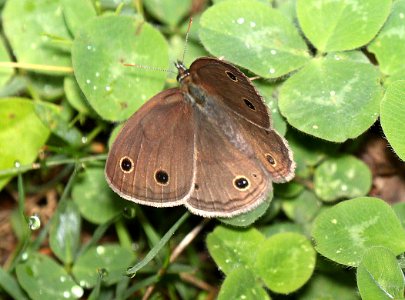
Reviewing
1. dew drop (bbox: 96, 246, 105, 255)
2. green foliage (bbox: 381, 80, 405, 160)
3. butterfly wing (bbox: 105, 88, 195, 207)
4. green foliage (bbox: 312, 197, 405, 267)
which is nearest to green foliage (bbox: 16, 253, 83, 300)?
dew drop (bbox: 96, 246, 105, 255)

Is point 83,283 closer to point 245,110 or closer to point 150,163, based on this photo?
point 150,163

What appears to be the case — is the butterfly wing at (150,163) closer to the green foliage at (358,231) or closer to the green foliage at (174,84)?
the green foliage at (174,84)

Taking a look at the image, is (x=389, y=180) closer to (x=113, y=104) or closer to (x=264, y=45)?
(x=264, y=45)

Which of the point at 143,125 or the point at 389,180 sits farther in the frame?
the point at 389,180

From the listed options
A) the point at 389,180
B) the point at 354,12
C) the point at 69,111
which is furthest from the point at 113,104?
the point at 389,180

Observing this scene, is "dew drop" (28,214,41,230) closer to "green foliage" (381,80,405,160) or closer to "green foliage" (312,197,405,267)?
"green foliage" (312,197,405,267)

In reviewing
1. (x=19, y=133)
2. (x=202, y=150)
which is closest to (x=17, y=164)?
(x=19, y=133)

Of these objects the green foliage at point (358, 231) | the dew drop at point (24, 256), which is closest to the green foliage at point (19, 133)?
the dew drop at point (24, 256)
